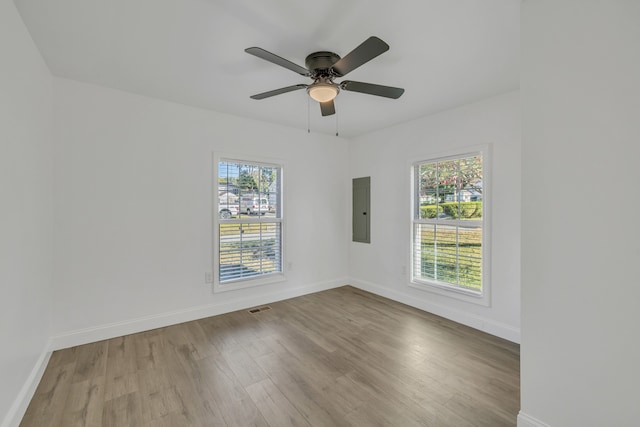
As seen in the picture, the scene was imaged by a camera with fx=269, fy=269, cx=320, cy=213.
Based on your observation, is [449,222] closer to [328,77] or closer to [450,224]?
[450,224]

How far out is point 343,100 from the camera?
3064mm

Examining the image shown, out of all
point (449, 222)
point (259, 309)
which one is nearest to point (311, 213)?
point (259, 309)

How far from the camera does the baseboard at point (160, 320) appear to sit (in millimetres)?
2621

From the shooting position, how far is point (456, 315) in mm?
3242

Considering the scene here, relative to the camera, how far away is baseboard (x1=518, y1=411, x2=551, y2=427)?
1.54 m

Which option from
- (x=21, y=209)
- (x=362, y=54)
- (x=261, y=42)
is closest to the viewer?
(x=362, y=54)

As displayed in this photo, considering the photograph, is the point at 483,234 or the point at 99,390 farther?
the point at 483,234

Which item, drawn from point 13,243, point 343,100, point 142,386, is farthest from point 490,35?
point 142,386

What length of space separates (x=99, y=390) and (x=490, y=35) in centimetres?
387

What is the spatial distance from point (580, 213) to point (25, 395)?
361cm

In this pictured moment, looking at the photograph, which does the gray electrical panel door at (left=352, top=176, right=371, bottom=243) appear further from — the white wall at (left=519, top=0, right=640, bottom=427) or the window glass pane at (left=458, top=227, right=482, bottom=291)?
the white wall at (left=519, top=0, right=640, bottom=427)

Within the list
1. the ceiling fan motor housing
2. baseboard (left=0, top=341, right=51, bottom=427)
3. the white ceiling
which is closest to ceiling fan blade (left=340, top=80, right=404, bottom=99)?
the ceiling fan motor housing

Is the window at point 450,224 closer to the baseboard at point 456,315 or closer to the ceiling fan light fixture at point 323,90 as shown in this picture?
the baseboard at point 456,315

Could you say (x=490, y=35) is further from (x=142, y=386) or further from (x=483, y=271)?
(x=142, y=386)
